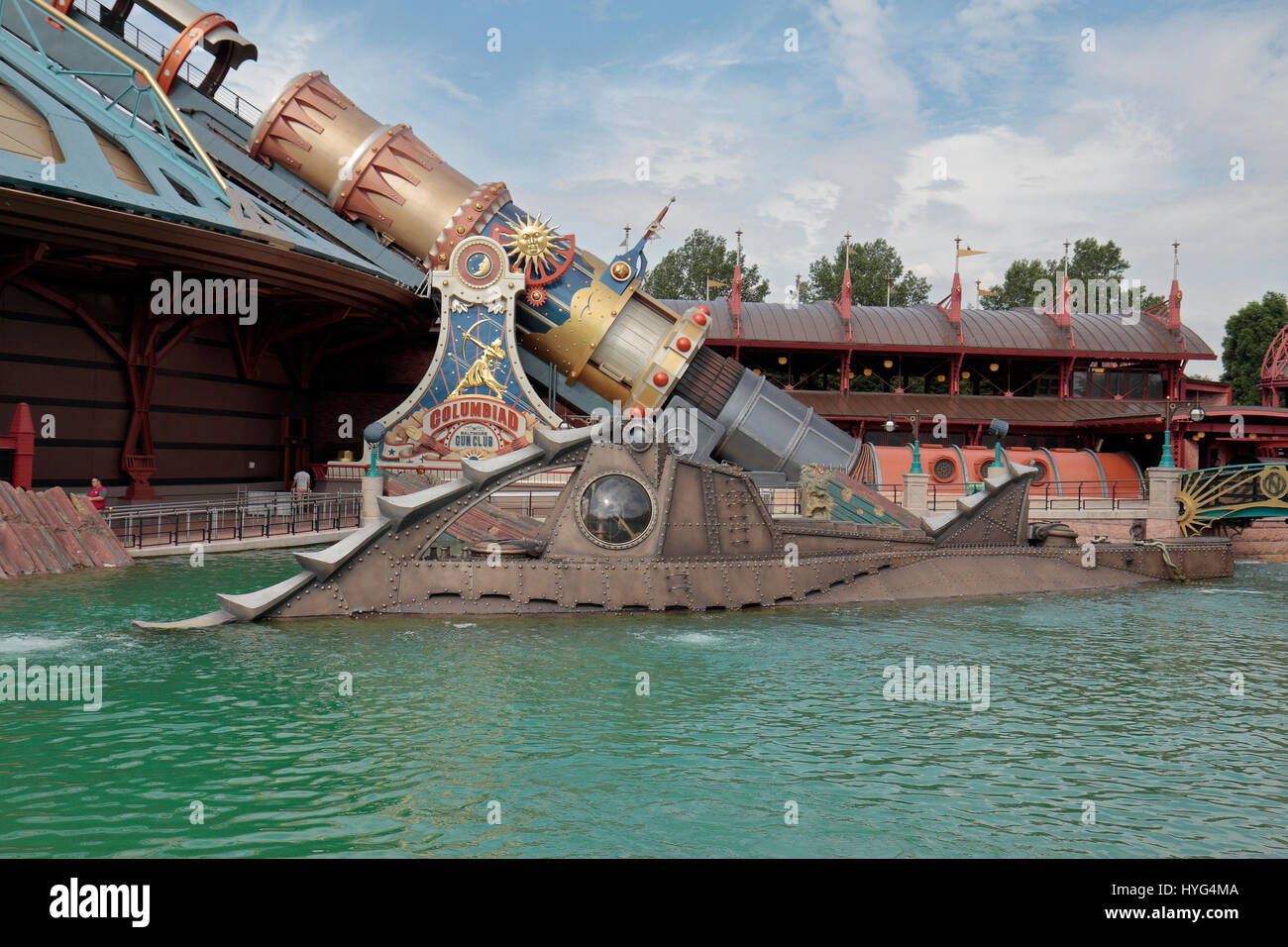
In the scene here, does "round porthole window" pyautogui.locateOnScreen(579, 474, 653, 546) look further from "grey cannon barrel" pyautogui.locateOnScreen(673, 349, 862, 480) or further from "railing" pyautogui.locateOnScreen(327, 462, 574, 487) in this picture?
"grey cannon barrel" pyautogui.locateOnScreen(673, 349, 862, 480)

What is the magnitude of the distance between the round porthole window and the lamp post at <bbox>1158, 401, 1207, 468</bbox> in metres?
20.5

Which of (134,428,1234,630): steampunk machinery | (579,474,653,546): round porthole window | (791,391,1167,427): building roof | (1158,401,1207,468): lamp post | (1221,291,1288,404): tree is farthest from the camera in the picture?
(1221,291,1288,404): tree

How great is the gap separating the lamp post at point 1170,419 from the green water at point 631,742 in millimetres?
15210

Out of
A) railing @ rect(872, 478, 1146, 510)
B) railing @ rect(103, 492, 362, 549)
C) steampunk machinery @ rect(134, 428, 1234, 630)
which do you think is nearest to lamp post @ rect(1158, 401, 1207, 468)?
railing @ rect(872, 478, 1146, 510)

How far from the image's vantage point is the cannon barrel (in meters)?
29.8

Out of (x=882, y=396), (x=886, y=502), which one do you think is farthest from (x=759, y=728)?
(x=882, y=396)

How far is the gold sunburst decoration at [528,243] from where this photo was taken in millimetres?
29641

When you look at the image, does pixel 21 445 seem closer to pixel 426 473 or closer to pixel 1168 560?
pixel 426 473

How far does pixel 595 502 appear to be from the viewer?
48.4 feet

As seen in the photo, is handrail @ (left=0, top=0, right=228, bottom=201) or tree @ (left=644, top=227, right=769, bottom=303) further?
tree @ (left=644, top=227, right=769, bottom=303)

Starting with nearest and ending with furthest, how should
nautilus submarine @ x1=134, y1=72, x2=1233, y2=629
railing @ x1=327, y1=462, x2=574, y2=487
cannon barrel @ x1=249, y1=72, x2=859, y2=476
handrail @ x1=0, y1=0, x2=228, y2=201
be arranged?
nautilus submarine @ x1=134, y1=72, x2=1233, y2=629, handrail @ x1=0, y1=0, x2=228, y2=201, railing @ x1=327, y1=462, x2=574, y2=487, cannon barrel @ x1=249, y1=72, x2=859, y2=476

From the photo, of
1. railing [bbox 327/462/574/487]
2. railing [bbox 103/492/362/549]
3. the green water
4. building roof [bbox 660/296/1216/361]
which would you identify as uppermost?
building roof [bbox 660/296/1216/361]

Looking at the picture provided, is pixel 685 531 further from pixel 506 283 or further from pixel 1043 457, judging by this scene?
pixel 1043 457

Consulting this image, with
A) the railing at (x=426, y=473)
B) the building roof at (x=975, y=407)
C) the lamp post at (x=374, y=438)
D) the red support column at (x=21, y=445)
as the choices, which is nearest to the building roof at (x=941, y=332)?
the building roof at (x=975, y=407)
